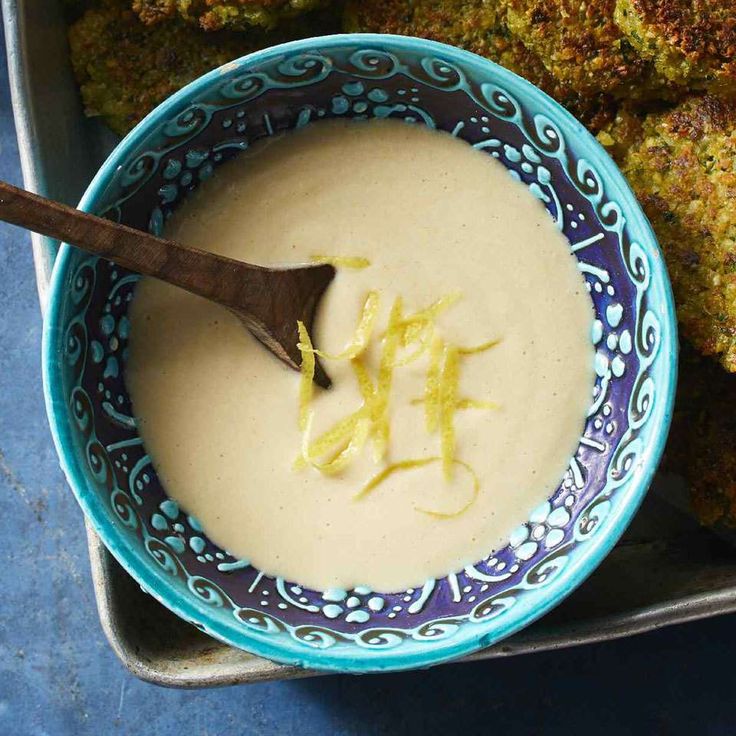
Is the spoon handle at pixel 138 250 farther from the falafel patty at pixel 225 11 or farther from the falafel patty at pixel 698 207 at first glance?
the falafel patty at pixel 698 207

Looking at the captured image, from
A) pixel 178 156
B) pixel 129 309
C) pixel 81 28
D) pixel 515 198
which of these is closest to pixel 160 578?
pixel 129 309

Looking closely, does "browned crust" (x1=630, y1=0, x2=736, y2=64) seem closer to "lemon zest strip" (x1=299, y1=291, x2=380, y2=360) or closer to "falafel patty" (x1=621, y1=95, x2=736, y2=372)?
"falafel patty" (x1=621, y1=95, x2=736, y2=372)

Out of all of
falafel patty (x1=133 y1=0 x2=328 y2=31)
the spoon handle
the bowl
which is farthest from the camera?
falafel patty (x1=133 y1=0 x2=328 y2=31)

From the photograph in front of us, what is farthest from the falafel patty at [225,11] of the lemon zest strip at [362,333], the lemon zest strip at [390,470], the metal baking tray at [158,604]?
the lemon zest strip at [390,470]

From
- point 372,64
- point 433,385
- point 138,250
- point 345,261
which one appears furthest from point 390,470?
point 372,64

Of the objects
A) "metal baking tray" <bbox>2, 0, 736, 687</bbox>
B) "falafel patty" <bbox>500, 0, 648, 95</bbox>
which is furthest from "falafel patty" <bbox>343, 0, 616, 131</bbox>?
"metal baking tray" <bbox>2, 0, 736, 687</bbox>
